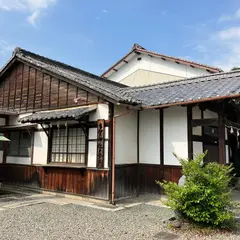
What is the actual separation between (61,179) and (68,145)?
127 cm

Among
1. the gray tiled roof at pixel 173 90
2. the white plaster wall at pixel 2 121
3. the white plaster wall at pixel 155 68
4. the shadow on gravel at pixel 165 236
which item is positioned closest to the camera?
the shadow on gravel at pixel 165 236

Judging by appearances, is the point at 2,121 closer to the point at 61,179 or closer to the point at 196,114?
the point at 61,179

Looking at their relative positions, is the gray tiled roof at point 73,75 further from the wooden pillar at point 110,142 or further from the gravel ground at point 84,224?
the gravel ground at point 84,224

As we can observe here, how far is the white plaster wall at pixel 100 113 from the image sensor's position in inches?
334

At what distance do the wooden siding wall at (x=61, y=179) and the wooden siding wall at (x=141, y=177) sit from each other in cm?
59

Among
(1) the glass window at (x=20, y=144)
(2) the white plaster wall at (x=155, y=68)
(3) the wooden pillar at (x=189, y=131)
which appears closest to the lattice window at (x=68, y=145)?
(1) the glass window at (x=20, y=144)

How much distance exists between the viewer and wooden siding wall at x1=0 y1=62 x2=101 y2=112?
31.7ft

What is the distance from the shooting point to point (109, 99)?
317 inches

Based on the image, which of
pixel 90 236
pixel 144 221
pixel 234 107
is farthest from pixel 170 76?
pixel 90 236

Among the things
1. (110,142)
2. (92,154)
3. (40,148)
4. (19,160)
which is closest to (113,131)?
(110,142)

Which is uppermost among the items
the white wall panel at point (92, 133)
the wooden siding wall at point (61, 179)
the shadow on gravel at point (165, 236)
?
the white wall panel at point (92, 133)

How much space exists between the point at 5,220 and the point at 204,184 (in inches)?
184

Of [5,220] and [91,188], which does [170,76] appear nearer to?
[91,188]

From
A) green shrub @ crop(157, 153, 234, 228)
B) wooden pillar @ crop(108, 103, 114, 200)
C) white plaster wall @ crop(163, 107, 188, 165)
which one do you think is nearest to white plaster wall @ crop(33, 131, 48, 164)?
wooden pillar @ crop(108, 103, 114, 200)
